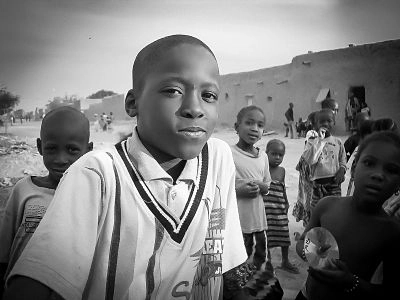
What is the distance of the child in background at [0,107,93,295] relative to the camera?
1.21 meters

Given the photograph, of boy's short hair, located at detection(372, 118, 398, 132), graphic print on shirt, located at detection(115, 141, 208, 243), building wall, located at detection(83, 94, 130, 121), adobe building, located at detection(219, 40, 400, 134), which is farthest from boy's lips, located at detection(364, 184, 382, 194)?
building wall, located at detection(83, 94, 130, 121)

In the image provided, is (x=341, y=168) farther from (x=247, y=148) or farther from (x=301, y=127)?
(x=301, y=127)

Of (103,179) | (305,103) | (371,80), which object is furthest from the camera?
(305,103)

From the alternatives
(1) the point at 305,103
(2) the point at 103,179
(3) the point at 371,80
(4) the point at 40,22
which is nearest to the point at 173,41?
(2) the point at 103,179

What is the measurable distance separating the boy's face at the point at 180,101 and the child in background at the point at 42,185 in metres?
0.73

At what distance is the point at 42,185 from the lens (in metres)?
1.35

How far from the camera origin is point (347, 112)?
7039 millimetres

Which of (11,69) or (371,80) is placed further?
(371,80)

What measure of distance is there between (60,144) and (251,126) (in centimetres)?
131

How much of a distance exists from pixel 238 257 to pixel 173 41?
22.4 inches

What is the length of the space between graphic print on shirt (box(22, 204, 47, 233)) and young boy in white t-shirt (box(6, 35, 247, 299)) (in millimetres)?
645

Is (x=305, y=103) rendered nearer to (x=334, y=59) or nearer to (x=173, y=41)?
(x=334, y=59)

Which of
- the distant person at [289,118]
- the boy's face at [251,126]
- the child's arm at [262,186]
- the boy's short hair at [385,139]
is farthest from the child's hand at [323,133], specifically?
the distant person at [289,118]

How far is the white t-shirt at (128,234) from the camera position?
0.59 m
